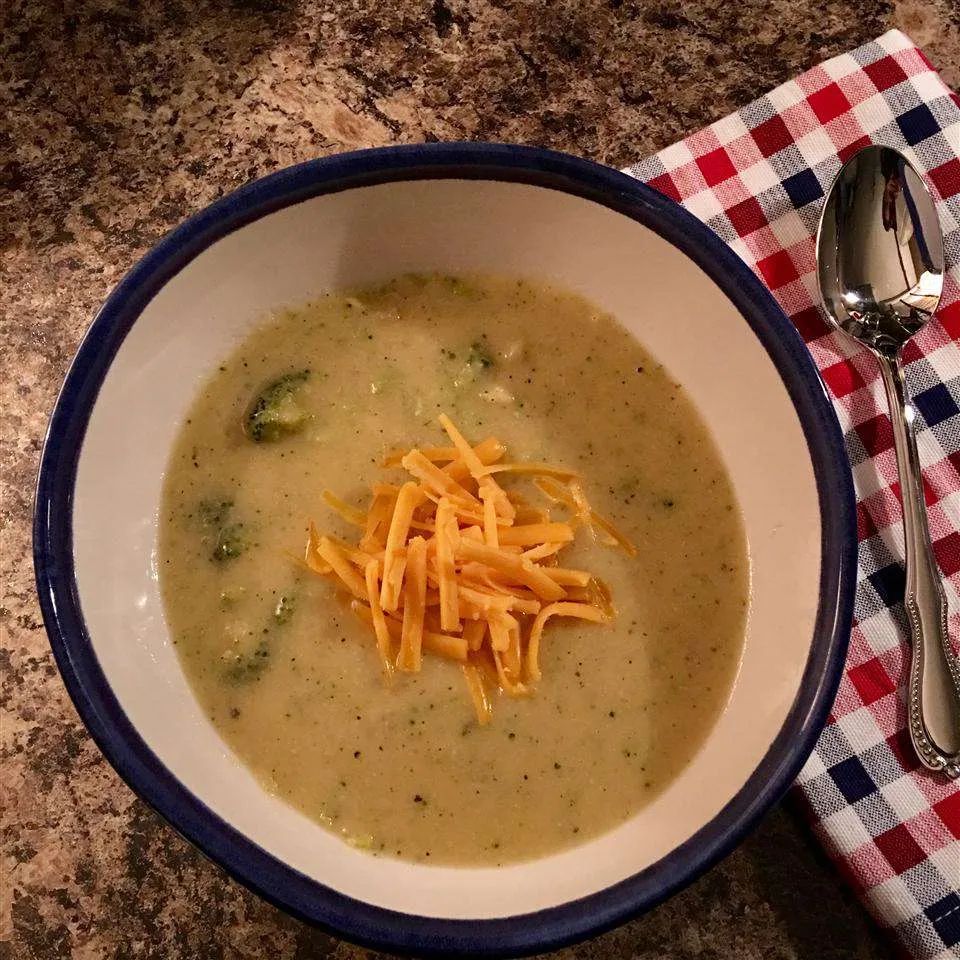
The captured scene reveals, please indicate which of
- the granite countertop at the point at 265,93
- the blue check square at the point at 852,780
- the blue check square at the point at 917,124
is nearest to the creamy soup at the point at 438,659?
the blue check square at the point at 852,780

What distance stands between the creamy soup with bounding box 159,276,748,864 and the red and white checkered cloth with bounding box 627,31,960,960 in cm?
20

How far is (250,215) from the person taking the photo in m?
1.24

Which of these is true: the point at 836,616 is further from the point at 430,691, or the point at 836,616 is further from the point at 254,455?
the point at 254,455

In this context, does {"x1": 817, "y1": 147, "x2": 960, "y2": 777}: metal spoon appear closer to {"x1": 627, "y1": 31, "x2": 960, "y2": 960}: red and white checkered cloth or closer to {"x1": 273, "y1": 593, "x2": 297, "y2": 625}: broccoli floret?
{"x1": 627, "y1": 31, "x2": 960, "y2": 960}: red and white checkered cloth

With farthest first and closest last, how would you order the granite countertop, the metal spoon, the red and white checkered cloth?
the granite countertop → the metal spoon → the red and white checkered cloth

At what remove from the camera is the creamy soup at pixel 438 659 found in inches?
48.9

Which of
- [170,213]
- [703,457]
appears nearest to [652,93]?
[703,457]

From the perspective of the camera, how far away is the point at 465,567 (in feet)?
3.95

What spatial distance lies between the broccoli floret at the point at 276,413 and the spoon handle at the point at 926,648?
0.86 meters

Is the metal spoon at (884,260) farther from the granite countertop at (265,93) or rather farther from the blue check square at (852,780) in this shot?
the blue check square at (852,780)

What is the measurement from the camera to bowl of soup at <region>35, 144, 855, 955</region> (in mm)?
1174

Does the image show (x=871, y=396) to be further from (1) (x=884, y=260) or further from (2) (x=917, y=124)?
(2) (x=917, y=124)

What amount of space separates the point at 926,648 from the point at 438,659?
2.19ft

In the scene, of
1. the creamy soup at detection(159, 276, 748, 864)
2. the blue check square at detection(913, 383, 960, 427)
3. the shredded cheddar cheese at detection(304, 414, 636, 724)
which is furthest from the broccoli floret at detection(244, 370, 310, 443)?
the blue check square at detection(913, 383, 960, 427)
